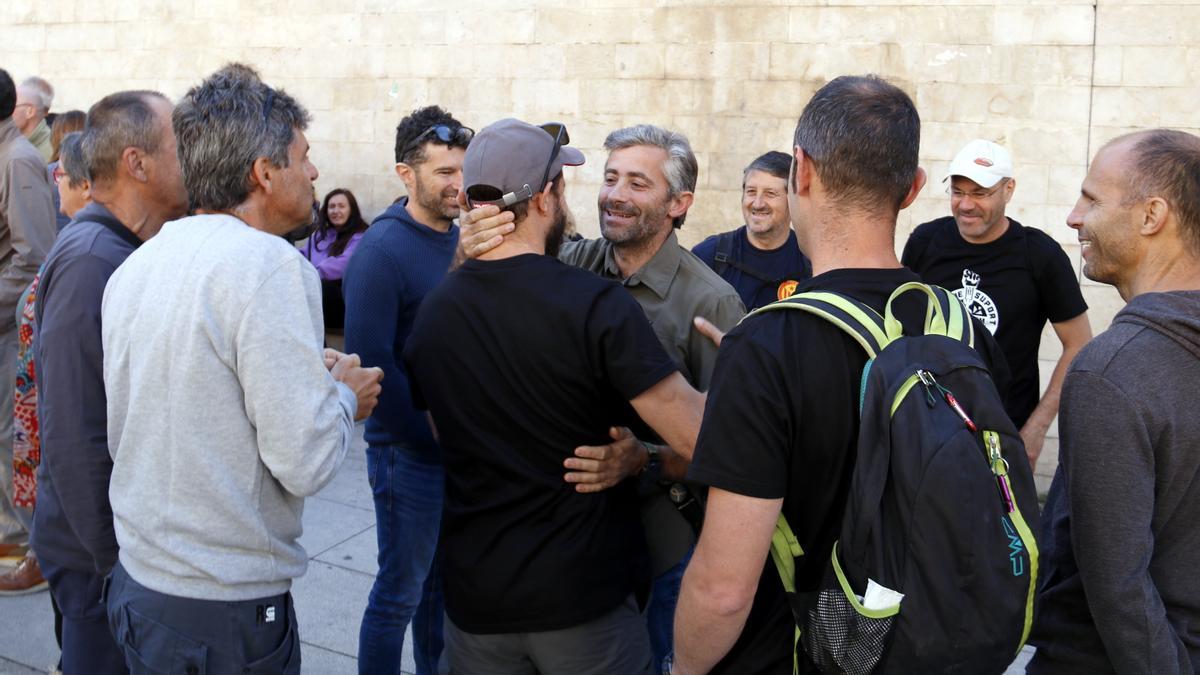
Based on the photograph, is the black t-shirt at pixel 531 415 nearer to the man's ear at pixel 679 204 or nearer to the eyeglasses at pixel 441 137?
the man's ear at pixel 679 204

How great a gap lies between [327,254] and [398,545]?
471 cm

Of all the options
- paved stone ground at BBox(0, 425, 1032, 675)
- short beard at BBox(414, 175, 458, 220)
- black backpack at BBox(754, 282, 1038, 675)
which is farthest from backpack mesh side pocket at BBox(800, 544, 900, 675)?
paved stone ground at BBox(0, 425, 1032, 675)

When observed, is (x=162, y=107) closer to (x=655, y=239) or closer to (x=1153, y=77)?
(x=655, y=239)

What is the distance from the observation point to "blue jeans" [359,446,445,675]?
334 cm

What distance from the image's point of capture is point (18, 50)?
30.6 ft

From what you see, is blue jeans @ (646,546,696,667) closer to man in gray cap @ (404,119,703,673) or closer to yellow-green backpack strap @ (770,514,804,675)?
man in gray cap @ (404,119,703,673)

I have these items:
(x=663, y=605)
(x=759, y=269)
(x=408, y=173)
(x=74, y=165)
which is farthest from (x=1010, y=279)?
(x=74, y=165)

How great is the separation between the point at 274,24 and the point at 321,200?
4.88 feet

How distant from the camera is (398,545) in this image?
134 inches

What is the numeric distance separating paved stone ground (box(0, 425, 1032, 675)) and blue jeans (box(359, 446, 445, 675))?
60cm

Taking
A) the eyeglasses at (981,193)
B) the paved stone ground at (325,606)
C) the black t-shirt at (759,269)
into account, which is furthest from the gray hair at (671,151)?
the paved stone ground at (325,606)

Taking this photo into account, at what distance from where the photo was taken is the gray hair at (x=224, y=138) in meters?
2.16

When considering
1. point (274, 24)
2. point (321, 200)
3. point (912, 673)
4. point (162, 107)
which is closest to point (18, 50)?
point (274, 24)

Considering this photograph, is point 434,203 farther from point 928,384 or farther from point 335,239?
point 335,239
